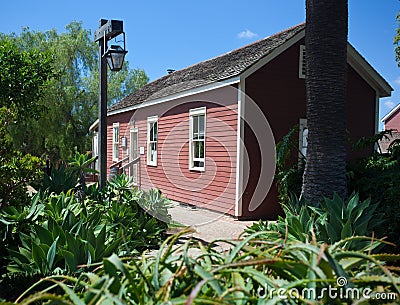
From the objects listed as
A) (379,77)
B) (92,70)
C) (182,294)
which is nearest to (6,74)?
(182,294)

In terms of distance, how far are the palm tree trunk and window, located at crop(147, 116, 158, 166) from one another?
944cm

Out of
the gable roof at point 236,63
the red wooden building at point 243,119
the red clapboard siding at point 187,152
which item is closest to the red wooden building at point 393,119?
the red wooden building at point 243,119

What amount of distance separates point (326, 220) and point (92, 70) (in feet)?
82.9

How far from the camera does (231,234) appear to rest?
27.0 feet

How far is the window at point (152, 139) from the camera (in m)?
15.1

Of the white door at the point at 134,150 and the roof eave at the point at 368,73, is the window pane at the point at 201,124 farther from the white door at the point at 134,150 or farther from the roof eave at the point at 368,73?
the white door at the point at 134,150

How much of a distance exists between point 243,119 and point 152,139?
5.98 m

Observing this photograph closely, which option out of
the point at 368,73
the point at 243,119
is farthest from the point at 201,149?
the point at 368,73

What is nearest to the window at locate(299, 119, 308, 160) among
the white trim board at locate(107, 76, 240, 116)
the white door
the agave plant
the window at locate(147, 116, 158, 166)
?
the white trim board at locate(107, 76, 240, 116)

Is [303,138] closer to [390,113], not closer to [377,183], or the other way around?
[377,183]

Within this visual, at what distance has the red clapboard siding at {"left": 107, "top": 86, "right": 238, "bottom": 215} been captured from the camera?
10.7 m

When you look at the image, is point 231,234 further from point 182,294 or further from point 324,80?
point 182,294

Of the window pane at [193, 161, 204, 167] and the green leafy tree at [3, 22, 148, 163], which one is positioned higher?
the green leafy tree at [3, 22, 148, 163]

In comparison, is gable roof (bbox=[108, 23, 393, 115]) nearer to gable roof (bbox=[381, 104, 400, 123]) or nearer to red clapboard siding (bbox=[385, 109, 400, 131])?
gable roof (bbox=[381, 104, 400, 123])
